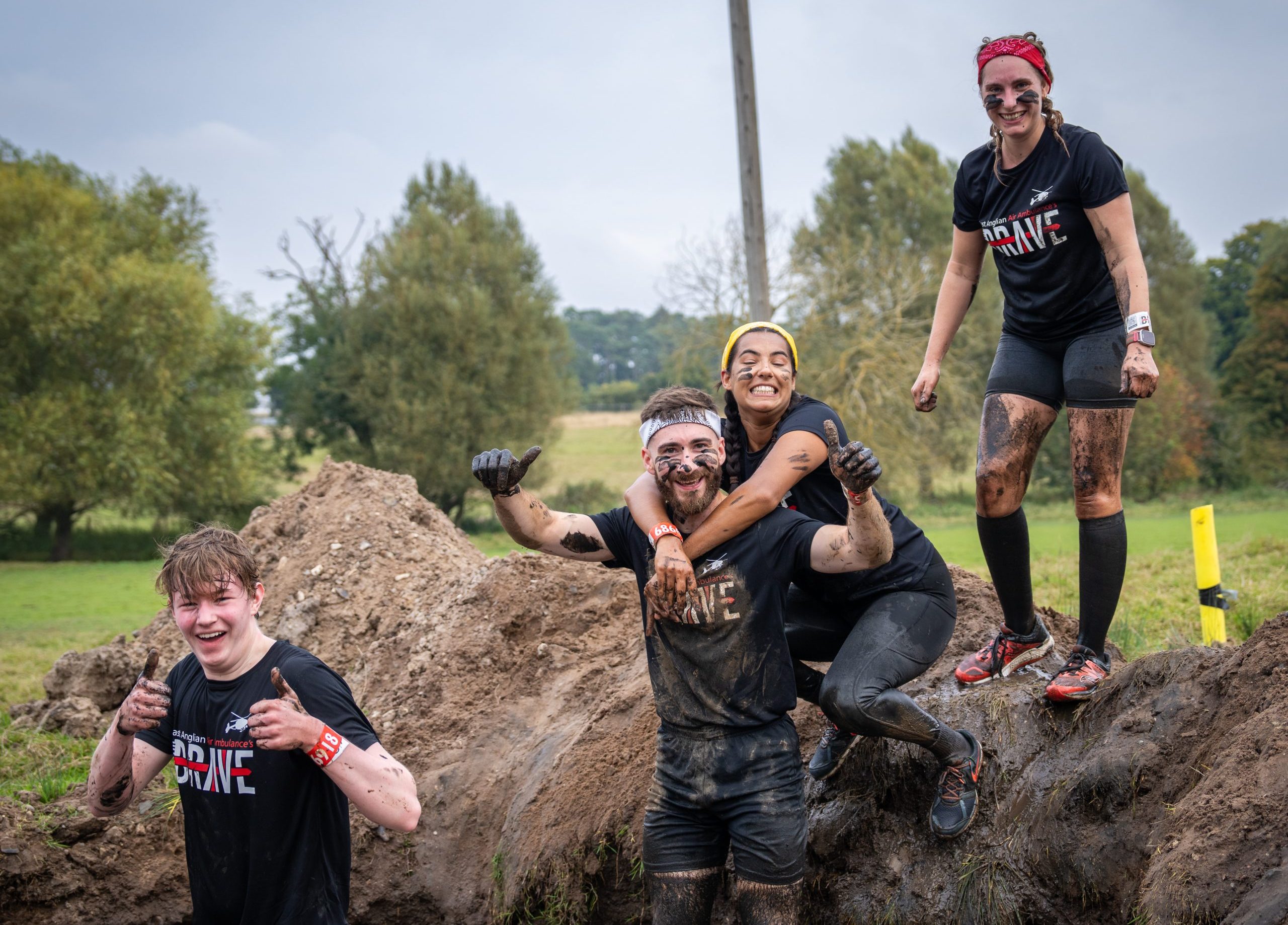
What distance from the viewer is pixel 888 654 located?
327cm

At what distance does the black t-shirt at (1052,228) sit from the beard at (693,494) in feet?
4.64

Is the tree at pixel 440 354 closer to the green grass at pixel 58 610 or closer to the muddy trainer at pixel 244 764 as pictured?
the green grass at pixel 58 610

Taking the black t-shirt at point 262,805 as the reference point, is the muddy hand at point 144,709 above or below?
above

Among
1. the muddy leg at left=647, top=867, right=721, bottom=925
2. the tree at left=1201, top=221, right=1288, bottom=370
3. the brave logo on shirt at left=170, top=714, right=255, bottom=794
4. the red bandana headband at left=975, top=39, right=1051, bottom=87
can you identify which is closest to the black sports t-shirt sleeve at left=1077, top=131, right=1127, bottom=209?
the red bandana headband at left=975, top=39, right=1051, bottom=87

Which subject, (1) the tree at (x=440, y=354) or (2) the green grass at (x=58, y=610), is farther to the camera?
(1) the tree at (x=440, y=354)

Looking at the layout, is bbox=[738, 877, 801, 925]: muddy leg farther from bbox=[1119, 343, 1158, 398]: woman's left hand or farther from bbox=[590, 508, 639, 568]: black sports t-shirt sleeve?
bbox=[1119, 343, 1158, 398]: woman's left hand

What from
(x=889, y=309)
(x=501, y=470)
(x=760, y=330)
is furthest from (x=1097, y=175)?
(x=889, y=309)

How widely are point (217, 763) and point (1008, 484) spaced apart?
2785 mm

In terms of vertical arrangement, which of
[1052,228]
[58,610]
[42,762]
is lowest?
[58,610]

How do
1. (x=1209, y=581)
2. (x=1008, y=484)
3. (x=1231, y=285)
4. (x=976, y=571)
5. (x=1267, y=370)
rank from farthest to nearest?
(x=1231, y=285) < (x=1267, y=370) < (x=976, y=571) < (x=1209, y=581) < (x=1008, y=484)

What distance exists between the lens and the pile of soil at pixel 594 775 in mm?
3146

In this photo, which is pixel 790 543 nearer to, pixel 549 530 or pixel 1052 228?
pixel 549 530

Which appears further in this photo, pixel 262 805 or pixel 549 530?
pixel 549 530

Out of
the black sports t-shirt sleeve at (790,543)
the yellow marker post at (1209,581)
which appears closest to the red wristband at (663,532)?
the black sports t-shirt sleeve at (790,543)
